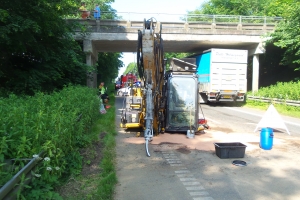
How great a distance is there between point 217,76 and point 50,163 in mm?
18811

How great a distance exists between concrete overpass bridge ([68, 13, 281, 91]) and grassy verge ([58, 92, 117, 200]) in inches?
611

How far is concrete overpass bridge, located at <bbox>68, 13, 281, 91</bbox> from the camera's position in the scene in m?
23.1

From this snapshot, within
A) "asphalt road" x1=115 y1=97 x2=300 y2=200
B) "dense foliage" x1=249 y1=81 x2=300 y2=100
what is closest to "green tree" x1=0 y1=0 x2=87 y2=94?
"asphalt road" x1=115 y1=97 x2=300 y2=200

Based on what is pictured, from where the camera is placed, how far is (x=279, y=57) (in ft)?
98.6

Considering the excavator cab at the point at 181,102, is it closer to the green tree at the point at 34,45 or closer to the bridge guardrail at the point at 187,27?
the green tree at the point at 34,45

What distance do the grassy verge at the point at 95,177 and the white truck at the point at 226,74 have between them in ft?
47.7

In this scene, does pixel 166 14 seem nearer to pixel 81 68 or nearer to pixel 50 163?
pixel 81 68

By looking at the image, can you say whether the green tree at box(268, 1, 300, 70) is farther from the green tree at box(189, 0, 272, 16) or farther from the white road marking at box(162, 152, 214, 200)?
the white road marking at box(162, 152, 214, 200)

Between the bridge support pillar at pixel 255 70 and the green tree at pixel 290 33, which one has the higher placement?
the green tree at pixel 290 33

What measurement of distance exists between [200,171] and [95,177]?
2295 mm

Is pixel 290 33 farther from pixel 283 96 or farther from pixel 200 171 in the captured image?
pixel 200 171

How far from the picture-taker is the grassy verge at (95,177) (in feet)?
15.8

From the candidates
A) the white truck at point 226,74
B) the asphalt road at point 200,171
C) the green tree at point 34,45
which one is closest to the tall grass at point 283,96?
the white truck at point 226,74

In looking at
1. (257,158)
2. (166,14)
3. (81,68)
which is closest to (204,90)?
(166,14)
